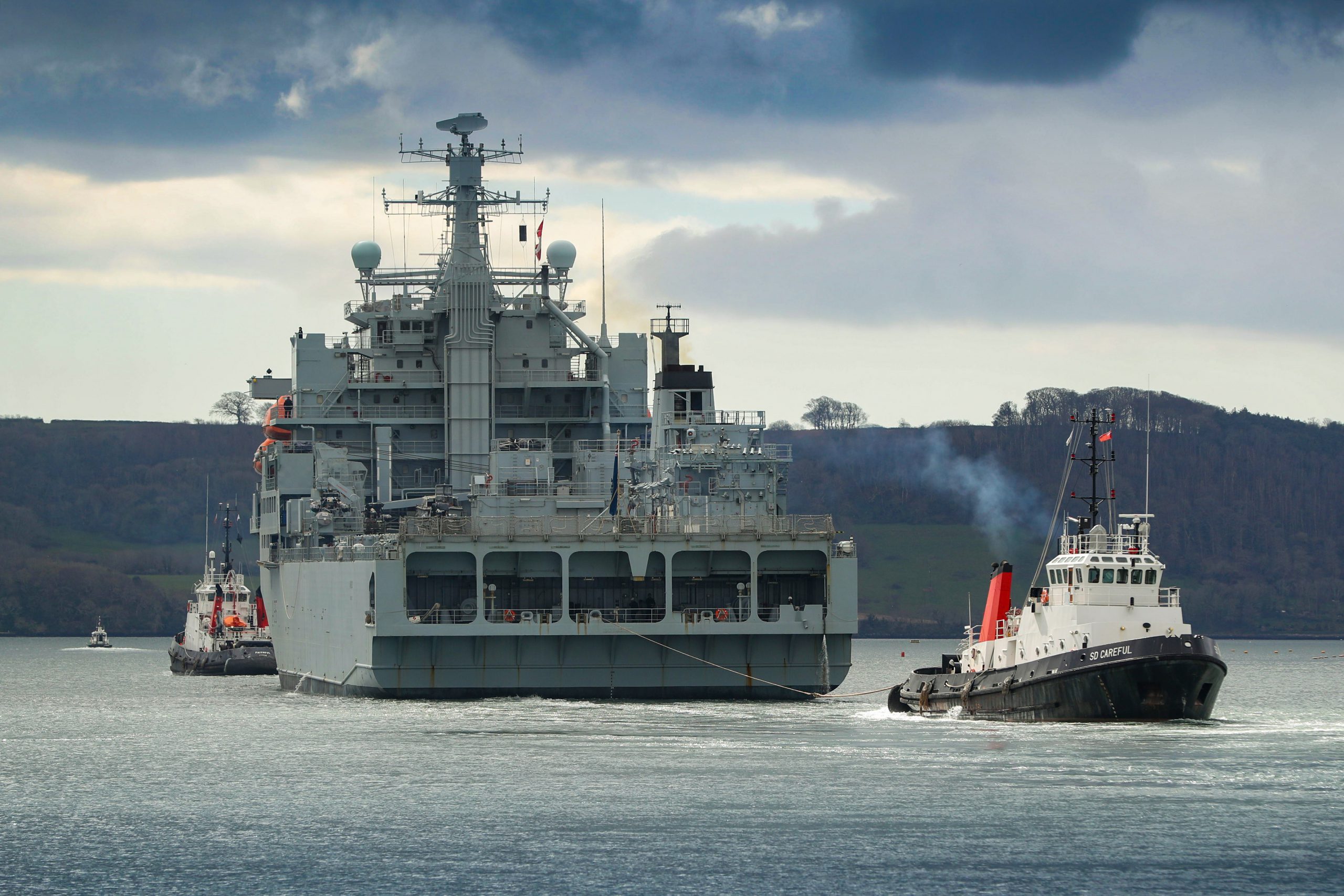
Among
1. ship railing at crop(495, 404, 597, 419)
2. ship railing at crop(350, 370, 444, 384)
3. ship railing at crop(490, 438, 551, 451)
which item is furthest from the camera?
ship railing at crop(495, 404, 597, 419)

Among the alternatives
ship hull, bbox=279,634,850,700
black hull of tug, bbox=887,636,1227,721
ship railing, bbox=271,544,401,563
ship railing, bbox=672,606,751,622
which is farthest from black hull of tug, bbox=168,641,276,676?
black hull of tug, bbox=887,636,1227,721

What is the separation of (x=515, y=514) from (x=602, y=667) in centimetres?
662

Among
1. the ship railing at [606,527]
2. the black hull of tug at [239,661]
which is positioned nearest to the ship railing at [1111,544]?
the ship railing at [606,527]

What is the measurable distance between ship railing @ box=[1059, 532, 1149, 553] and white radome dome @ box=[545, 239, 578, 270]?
31.8m

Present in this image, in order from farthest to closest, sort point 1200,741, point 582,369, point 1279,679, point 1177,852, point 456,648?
point 1279,679
point 582,369
point 456,648
point 1200,741
point 1177,852

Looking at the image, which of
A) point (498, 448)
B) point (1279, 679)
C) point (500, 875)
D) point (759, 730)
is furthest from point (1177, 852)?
point (1279, 679)

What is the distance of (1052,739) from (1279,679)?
6618cm

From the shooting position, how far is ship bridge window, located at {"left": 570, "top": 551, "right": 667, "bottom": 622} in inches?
2312

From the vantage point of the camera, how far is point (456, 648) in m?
58.2

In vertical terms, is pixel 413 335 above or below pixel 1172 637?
above

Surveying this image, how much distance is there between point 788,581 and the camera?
6075 cm

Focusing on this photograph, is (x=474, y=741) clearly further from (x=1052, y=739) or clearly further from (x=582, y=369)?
(x=582, y=369)

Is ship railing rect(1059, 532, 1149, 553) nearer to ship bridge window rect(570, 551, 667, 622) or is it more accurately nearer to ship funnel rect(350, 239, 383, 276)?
ship bridge window rect(570, 551, 667, 622)

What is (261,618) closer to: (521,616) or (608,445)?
(608,445)
